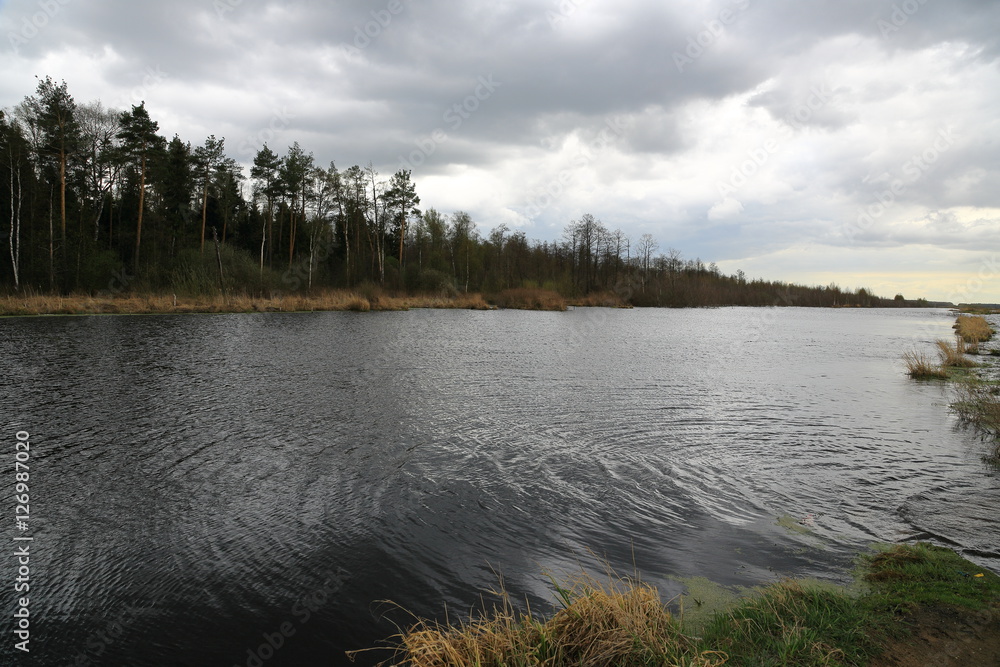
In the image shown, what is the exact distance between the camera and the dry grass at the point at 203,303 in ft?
100

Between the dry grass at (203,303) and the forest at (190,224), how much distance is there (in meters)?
2.17

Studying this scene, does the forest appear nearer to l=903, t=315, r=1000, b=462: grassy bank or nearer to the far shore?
the far shore

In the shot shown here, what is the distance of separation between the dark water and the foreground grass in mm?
694

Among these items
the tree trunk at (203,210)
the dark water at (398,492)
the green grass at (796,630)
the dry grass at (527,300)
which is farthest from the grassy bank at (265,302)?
the green grass at (796,630)

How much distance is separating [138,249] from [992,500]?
48416 millimetres

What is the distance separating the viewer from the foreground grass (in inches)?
128

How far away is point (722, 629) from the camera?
3900 millimetres

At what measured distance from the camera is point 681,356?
73.3 ft

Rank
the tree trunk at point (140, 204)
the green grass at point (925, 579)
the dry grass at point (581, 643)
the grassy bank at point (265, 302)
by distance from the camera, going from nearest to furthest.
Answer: the dry grass at point (581, 643), the green grass at point (925, 579), the grassy bank at point (265, 302), the tree trunk at point (140, 204)

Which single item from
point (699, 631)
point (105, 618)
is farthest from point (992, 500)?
point (105, 618)

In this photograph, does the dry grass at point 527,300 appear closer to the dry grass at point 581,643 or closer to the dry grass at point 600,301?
the dry grass at point 600,301

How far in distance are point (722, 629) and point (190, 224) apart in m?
57.1

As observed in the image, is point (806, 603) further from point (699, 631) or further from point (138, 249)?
point (138, 249)

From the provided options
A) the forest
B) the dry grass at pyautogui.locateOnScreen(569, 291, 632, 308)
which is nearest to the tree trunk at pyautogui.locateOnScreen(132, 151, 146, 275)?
the forest
